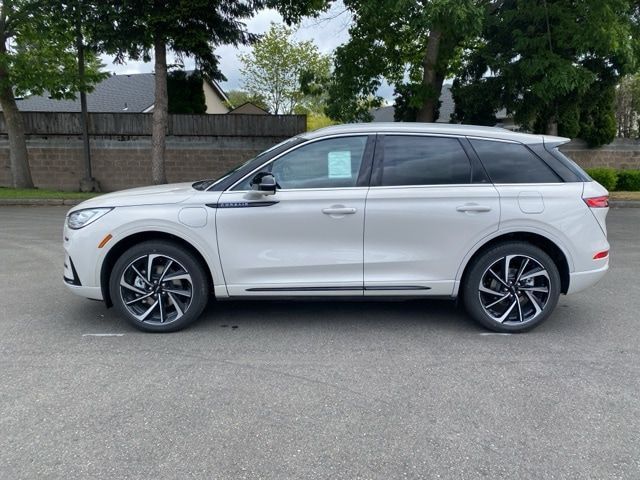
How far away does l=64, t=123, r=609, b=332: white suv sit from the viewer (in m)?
4.11

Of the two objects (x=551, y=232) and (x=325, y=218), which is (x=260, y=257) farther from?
(x=551, y=232)

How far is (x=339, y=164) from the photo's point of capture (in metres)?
4.24

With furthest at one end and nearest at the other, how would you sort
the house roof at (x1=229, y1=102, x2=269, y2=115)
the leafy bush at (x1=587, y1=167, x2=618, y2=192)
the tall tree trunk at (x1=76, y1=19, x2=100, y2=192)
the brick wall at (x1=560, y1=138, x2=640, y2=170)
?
the house roof at (x1=229, y1=102, x2=269, y2=115) < the brick wall at (x1=560, y1=138, x2=640, y2=170) < the leafy bush at (x1=587, y1=167, x2=618, y2=192) < the tall tree trunk at (x1=76, y1=19, x2=100, y2=192)

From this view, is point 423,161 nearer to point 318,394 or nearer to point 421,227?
point 421,227

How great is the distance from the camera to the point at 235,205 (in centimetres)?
410

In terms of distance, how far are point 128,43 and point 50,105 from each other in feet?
59.9

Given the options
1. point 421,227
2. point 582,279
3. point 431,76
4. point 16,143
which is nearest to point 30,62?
point 16,143

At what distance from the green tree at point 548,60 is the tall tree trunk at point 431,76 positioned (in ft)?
3.90

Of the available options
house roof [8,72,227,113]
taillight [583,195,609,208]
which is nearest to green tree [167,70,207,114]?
house roof [8,72,227,113]

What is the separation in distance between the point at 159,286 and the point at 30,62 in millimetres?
13332

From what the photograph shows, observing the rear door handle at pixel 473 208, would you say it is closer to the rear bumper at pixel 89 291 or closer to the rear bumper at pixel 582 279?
the rear bumper at pixel 582 279

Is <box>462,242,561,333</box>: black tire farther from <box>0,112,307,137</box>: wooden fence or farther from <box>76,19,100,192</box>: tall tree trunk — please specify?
<box>76,19,100,192</box>: tall tree trunk

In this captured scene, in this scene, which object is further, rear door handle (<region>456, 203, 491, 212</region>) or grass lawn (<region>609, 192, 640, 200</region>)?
grass lawn (<region>609, 192, 640, 200</region>)

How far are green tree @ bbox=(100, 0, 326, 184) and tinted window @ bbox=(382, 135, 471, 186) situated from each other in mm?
10496
